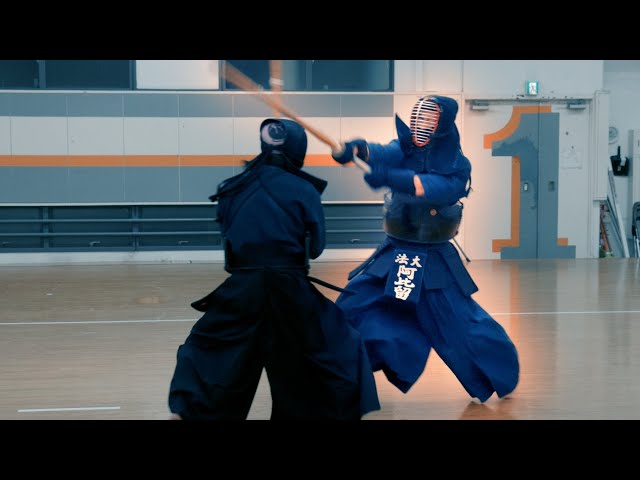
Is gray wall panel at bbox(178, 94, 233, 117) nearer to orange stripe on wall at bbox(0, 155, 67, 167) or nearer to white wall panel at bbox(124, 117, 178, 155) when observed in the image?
white wall panel at bbox(124, 117, 178, 155)

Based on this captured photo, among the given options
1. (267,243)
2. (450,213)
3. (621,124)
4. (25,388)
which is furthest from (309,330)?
(621,124)

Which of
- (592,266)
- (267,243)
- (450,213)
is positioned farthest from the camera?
(592,266)

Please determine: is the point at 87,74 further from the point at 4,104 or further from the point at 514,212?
the point at 514,212

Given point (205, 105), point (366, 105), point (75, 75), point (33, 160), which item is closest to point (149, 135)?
point (205, 105)

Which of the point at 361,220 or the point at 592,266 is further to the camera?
the point at 361,220

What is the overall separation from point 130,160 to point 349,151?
30.4 feet

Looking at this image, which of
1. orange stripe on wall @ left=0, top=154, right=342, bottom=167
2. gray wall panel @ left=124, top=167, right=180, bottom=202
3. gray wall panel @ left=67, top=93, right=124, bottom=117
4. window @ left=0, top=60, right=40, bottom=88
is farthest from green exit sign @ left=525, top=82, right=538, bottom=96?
window @ left=0, top=60, right=40, bottom=88

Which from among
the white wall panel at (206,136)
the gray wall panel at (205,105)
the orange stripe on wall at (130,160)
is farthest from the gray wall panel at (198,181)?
the gray wall panel at (205,105)

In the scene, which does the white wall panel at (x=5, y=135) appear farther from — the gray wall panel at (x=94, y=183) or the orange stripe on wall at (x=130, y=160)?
the gray wall panel at (x=94, y=183)

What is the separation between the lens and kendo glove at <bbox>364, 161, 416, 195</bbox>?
406cm

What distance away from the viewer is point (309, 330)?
11.4 ft

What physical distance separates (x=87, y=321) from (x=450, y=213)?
441 centimetres

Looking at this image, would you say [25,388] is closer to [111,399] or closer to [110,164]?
[111,399]

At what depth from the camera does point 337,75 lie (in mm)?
13164
